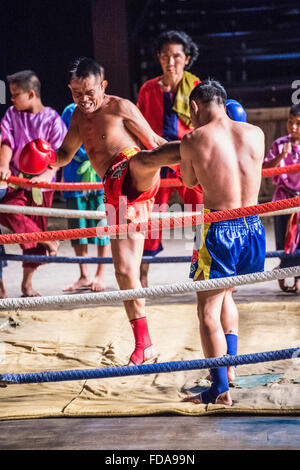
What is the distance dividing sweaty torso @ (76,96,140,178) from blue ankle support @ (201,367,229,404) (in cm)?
94

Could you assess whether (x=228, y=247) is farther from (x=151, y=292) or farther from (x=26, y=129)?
(x=26, y=129)

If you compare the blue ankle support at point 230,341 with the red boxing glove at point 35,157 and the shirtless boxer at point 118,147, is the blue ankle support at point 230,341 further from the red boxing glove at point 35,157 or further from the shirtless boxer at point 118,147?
the red boxing glove at point 35,157

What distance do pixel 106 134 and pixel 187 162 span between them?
60cm

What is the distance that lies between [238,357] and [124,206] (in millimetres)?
931

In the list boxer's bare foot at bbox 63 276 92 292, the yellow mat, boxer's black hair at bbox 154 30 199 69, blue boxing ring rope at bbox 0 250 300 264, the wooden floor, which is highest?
boxer's black hair at bbox 154 30 199 69

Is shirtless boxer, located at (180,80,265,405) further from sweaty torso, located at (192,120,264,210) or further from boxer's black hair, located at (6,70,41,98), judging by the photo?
boxer's black hair, located at (6,70,41,98)

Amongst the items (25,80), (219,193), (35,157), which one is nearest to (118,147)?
(35,157)

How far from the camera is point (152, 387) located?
2.42 metres

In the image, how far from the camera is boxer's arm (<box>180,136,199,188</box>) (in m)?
2.13

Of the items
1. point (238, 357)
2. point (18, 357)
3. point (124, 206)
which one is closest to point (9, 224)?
point (18, 357)

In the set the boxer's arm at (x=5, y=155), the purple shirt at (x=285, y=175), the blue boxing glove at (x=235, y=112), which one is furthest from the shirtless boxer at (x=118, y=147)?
the purple shirt at (x=285, y=175)

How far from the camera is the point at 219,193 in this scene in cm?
219

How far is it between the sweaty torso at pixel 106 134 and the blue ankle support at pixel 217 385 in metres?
0.94

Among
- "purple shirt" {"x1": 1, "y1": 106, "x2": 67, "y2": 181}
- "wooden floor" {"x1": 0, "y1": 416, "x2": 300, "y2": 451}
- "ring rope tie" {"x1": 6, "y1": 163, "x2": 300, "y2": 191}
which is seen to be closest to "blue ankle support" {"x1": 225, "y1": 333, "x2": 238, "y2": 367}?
"wooden floor" {"x1": 0, "y1": 416, "x2": 300, "y2": 451}
